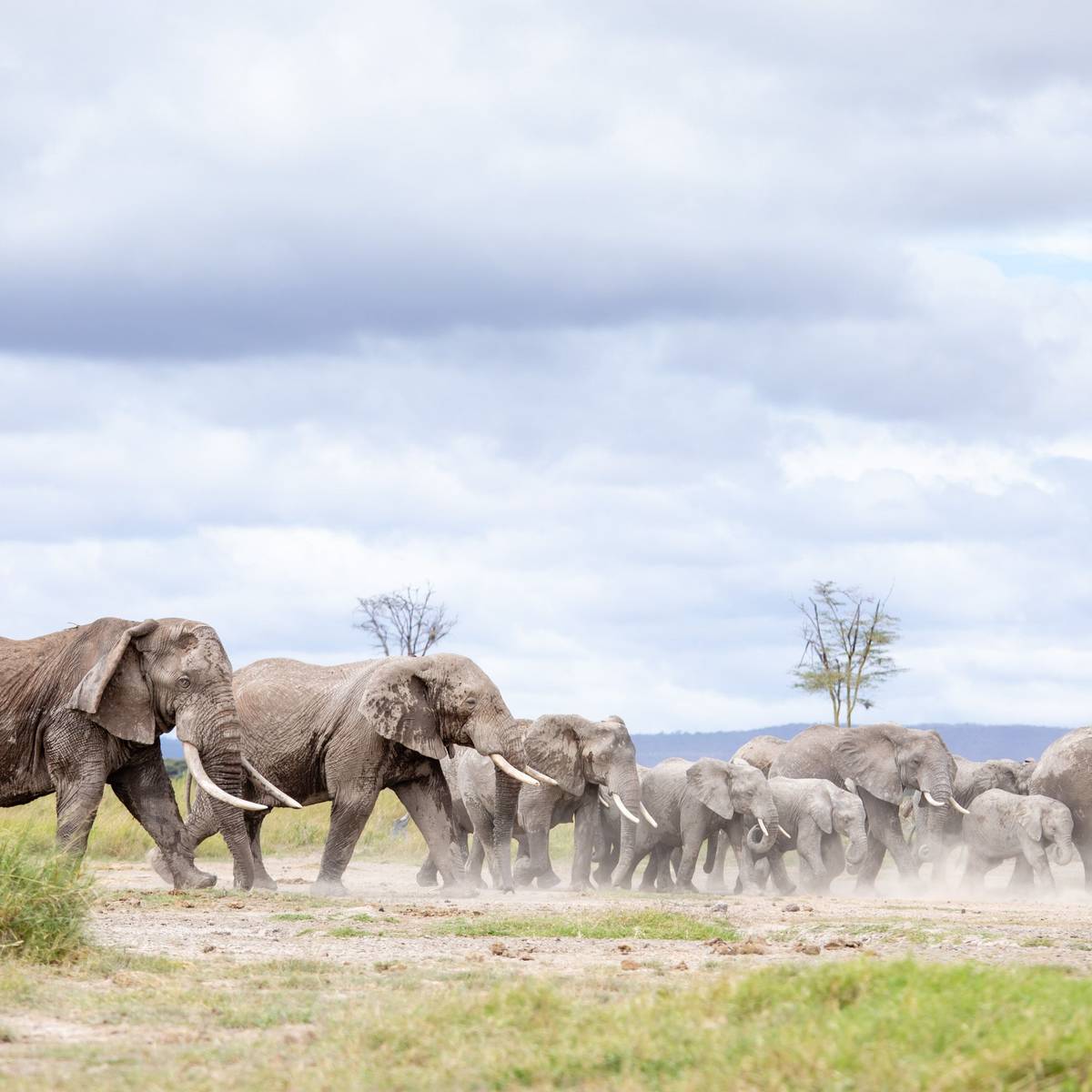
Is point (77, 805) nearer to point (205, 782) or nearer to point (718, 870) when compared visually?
point (205, 782)

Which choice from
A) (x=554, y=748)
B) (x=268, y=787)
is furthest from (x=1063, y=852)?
(x=268, y=787)

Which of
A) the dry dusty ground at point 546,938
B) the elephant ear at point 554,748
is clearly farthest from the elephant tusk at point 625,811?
the dry dusty ground at point 546,938

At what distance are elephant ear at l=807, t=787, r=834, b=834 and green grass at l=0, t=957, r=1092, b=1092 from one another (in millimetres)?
15233

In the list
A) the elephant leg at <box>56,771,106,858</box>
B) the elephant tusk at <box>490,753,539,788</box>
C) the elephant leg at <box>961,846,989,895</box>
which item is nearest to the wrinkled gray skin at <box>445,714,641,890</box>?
the elephant tusk at <box>490,753,539,788</box>

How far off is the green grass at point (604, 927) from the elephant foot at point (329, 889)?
453cm

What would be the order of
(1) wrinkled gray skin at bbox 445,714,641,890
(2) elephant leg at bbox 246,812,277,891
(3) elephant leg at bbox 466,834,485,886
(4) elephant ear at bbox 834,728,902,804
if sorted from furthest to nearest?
(4) elephant ear at bbox 834,728,902,804 → (3) elephant leg at bbox 466,834,485,886 → (1) wrinkled gray skin at bbox 445,714,641,890 → (2) elephant leg at bbox 246,812,277,891

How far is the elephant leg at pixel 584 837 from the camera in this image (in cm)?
2394

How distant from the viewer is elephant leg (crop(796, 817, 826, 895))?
973 inches

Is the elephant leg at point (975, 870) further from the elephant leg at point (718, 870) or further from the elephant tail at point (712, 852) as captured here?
the elephant tail at point (712, 852)

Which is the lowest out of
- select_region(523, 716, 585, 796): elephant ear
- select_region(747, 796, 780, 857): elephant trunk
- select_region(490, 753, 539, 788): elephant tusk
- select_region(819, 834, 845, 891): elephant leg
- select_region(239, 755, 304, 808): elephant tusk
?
select_region(819, 834, 845, 891): elephant leg

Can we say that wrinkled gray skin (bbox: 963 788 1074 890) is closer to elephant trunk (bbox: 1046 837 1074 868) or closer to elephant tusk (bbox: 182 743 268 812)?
elephant trunk (bbox: 1046 837 1074 868)

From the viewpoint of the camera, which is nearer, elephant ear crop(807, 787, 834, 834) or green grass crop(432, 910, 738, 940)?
green grass crop(432, 910, 738, 940)

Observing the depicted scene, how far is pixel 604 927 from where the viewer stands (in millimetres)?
13844

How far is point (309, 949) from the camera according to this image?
12375 mm
